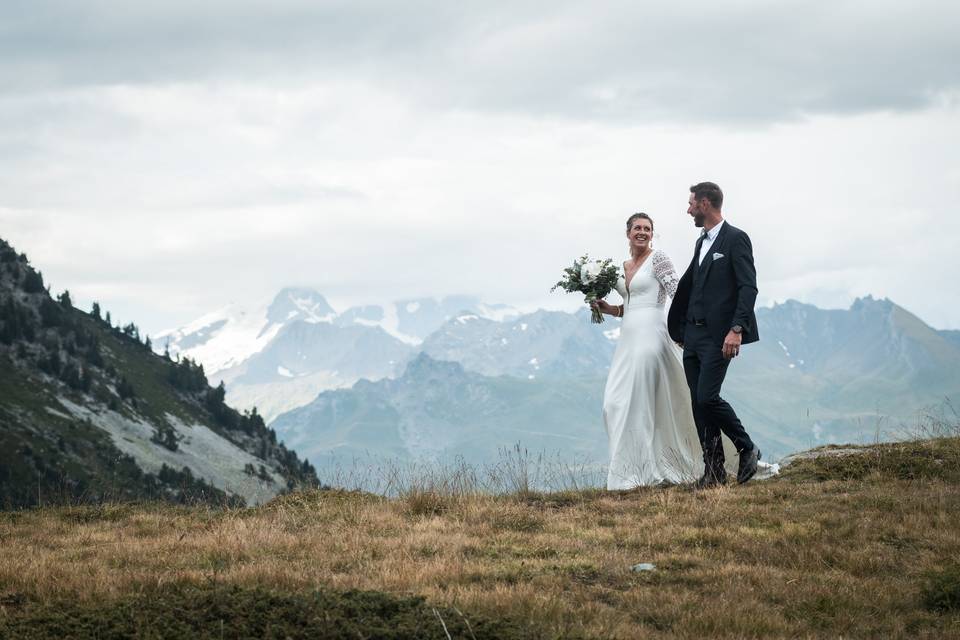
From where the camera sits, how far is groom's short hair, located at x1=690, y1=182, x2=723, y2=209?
1427cm

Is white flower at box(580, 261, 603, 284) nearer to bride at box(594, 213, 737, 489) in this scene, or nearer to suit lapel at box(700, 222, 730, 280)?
bride at box(594, 213, 737, 489)

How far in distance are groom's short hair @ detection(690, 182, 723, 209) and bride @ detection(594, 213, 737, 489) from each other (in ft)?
5.46

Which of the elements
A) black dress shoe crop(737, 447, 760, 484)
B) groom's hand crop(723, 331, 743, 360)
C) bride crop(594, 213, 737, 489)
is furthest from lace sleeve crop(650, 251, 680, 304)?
black dress shoe crop(737, 447, 760, 484)

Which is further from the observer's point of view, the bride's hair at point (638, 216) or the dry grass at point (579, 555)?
the bride's hair at point (638, 216)

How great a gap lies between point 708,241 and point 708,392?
2240 mm

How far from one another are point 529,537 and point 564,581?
6.62 ft

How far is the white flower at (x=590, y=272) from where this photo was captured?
16.4 meters

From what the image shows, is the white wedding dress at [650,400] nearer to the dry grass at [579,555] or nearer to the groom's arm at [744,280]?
the dry grass at [579,555]

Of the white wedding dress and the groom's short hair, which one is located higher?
the groom's short hair

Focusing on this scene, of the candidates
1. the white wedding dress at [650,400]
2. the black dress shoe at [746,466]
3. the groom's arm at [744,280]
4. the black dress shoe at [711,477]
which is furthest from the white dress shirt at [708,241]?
the black dress shoe at [711,477]

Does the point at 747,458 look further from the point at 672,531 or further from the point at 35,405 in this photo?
Answer: the point at 35,405

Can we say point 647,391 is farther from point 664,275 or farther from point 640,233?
point 640,233

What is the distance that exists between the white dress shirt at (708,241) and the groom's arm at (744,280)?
1.29 feet

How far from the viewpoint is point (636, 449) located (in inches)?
601
